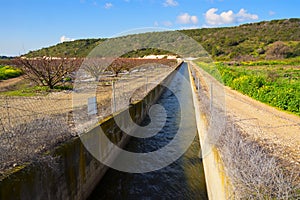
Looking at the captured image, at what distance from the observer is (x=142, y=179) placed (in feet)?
22.4

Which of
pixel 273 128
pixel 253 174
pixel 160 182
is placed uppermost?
pixel 253 174

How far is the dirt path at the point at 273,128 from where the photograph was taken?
620 centimetres

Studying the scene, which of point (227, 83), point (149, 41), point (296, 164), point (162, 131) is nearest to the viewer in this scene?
point (296, 164)

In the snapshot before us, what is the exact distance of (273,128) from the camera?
8328mm

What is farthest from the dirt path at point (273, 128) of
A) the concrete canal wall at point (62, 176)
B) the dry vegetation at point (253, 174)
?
the concrete canal wall at point (62, 176)

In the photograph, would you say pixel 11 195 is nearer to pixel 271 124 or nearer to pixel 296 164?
pixel 296 164

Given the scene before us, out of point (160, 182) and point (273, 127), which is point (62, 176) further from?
point (273, 127)

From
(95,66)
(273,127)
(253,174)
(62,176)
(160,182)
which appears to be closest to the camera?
(253,174)

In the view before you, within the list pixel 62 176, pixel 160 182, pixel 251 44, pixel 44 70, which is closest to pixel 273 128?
pixel 160 182

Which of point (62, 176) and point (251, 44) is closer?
point (62, 176)

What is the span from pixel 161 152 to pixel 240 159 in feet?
15.3

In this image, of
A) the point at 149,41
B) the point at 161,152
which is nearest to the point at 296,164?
the point at 161,152

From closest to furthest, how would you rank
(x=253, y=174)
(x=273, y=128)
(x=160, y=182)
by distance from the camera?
(x=253, y=174), (x=160, y=182), (x=273, y=128)

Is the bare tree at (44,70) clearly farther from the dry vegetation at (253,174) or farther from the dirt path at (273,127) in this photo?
the dry vegetation at (253,174)
